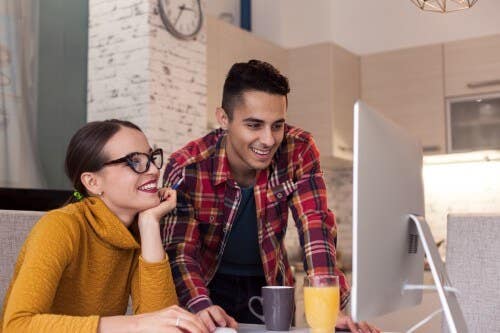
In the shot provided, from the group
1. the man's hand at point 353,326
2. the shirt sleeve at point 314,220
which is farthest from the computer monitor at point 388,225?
the shirt sleeve at point 314,220

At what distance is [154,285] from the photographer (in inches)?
60.8

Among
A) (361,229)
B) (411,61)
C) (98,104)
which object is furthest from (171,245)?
(411,61)

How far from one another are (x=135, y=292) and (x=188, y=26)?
96.7 inches

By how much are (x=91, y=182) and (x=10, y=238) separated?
233 millimetres

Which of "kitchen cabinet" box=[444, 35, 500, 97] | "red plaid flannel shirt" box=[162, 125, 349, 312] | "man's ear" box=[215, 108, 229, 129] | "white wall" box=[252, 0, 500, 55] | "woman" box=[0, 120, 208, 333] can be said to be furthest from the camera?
"white wall" box=[252, 0, 500, 55]

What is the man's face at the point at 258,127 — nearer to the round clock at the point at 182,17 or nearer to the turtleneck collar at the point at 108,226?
the turtleneck collar at the point at 108,226

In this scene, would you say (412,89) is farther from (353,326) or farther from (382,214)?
(382,214)

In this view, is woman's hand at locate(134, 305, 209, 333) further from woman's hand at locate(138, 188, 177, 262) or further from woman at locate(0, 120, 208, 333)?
woman's hand at locate(138, 188, 177, 262)

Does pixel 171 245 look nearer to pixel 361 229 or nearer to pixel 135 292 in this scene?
pixel 135 292

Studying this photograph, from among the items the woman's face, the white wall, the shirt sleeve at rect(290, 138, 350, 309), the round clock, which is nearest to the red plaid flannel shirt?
the shirt sleeve at rect(290, 138, 350, 309)

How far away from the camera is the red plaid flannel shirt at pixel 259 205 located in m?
1.84

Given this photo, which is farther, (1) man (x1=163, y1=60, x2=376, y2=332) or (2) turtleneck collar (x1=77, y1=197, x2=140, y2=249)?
(1) man (x1=163, y1=60, x2=376, y2=332)

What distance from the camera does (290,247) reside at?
4.89 m

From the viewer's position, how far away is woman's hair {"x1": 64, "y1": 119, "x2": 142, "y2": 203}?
1.60 metres
